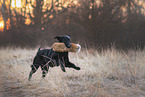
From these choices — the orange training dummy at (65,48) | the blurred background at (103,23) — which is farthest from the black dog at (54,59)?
the blurred background at (103,23)

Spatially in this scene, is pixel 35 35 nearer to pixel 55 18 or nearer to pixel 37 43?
pixel 37 43

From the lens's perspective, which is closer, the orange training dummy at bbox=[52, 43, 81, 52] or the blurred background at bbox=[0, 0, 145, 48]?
the orange training dummy at bbox=[52, 43, 81, 52]

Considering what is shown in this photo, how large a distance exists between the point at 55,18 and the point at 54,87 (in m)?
10.7

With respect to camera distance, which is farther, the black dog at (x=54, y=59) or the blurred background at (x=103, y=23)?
the blurred background at (x=103, y=23)

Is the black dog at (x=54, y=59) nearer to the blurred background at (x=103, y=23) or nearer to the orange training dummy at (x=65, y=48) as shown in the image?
the orange training dummy at (x=65, y=48)

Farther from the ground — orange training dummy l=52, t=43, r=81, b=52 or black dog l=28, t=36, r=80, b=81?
orange training dummy l=52, t=43, r=81, b=52

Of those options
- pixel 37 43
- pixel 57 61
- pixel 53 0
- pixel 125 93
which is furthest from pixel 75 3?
pixel 125 93

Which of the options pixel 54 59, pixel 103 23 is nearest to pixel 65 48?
pixel 54 59

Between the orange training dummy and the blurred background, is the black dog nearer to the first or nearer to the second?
the orange training dummy

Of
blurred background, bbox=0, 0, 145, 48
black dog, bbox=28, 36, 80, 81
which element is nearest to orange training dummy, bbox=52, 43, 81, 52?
black dog, bbox=28, 36, 80, 81

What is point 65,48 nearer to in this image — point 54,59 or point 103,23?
point 54,59

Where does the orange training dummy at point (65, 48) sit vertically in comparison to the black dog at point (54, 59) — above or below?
above

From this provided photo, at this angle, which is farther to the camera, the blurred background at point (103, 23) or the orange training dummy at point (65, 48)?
the blurred background at point (103, 23)

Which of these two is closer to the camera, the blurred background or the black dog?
the black dog
